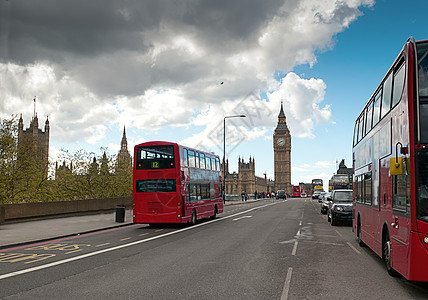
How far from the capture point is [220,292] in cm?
693

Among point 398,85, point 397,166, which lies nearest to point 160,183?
point 398,85

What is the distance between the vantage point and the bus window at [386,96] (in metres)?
8.71

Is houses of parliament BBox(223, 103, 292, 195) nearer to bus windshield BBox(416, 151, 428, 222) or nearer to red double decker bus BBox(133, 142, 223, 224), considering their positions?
red double decker bus BBox(133, 142, 223, 224)

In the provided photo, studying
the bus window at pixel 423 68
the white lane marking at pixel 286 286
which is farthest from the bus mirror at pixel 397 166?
the white lane marking at pixel 286 286

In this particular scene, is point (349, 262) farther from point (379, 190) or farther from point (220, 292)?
point (220, 292)

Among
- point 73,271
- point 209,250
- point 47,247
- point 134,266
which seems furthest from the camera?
point 47,247

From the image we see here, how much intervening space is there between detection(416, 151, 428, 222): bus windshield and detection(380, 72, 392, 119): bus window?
2238mm

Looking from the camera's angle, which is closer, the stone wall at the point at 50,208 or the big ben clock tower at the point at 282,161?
the stone wall at the point at 50,208

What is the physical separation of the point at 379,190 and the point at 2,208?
1728 centimetres

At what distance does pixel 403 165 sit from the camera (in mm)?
6918

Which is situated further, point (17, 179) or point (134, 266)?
point (17, 179)

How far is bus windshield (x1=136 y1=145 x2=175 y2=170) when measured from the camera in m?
18.9

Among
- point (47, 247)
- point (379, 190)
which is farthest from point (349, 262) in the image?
point (47, 247)

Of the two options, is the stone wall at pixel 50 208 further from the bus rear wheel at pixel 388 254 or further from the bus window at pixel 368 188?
the bus rear wheel at pixel 388 254
